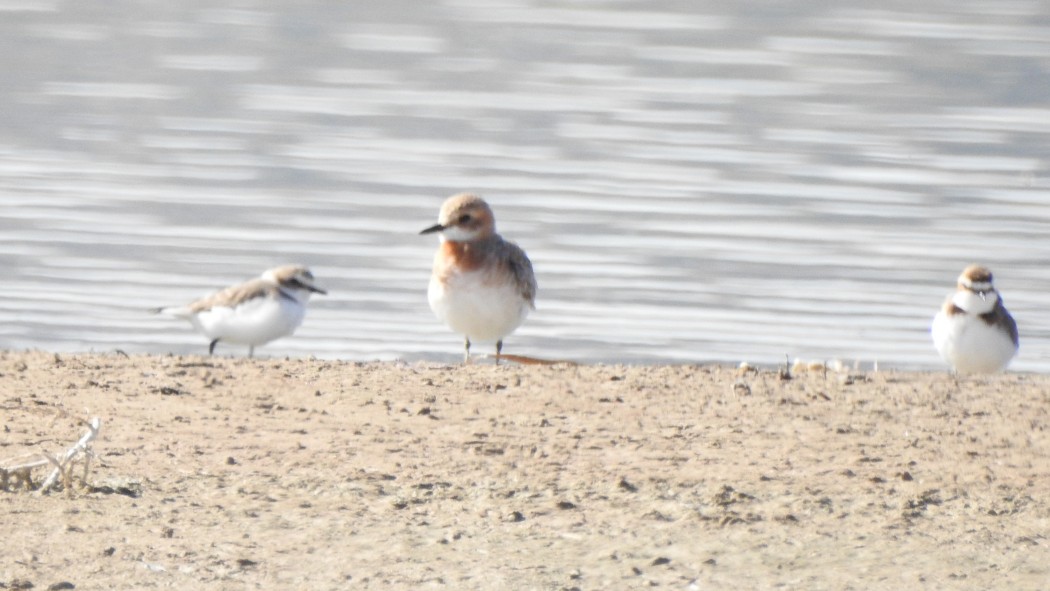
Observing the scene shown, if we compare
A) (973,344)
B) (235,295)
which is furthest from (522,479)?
(235,295)

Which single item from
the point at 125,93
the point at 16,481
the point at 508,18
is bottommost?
the point at 16,481

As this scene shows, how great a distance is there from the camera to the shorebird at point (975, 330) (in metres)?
10.5

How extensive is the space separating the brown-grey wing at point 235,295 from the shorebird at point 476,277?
1.49 metres

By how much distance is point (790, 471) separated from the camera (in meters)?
6.82

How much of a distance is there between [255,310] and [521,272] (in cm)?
179

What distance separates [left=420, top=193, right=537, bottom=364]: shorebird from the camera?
1011 cm

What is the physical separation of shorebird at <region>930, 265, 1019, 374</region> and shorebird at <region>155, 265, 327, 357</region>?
11.7 feet

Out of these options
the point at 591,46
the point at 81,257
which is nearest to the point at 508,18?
the point at 591,46

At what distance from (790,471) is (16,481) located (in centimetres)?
252

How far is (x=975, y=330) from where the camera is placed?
1049 centimetres

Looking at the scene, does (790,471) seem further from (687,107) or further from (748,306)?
(687,107)

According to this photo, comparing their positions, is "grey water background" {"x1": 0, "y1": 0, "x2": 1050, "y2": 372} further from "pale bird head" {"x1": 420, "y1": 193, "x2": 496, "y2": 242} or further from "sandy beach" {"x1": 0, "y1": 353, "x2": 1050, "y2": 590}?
"sandy beach" {"x1": 0, "y1": 353, "x2": 1050, "y2": 590}

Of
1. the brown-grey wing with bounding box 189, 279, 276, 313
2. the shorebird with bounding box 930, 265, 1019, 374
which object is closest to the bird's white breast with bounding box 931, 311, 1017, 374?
the shorebird with bounding box 930, 265, 1019, 374

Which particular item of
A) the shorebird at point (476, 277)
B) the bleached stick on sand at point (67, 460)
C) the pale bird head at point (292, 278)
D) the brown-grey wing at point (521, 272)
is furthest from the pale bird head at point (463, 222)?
the bleached stick on sand at point (67, 460)
